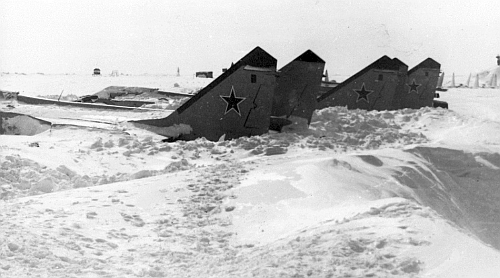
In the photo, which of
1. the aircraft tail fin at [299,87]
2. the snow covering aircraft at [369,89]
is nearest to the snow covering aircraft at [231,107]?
the aircraft tail fin at [299,87]

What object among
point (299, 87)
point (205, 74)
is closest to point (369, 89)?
point (299, 87)

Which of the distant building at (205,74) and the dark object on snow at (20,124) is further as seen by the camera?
the distant building at (205,74)

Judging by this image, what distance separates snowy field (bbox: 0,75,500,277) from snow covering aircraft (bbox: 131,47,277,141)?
74cm

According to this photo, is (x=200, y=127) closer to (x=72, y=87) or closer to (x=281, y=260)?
(x=281, y=260)

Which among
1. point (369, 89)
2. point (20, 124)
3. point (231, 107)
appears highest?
point (369, 89)

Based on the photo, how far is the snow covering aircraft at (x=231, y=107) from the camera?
13.6 meters

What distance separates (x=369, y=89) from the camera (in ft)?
67.3

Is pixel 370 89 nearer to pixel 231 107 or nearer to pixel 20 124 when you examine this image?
pixel 231 107

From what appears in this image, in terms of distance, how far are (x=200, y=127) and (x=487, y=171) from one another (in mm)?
6911

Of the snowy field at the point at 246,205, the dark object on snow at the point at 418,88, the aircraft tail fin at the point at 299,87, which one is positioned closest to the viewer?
the snowy field at the point at 246,205

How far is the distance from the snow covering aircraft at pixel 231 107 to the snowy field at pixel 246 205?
29.3 inches

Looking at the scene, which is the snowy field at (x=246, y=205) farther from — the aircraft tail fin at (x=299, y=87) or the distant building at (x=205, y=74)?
the distant building at (x=205, y=74)

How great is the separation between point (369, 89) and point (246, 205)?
1470 cm

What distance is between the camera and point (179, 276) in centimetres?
437
